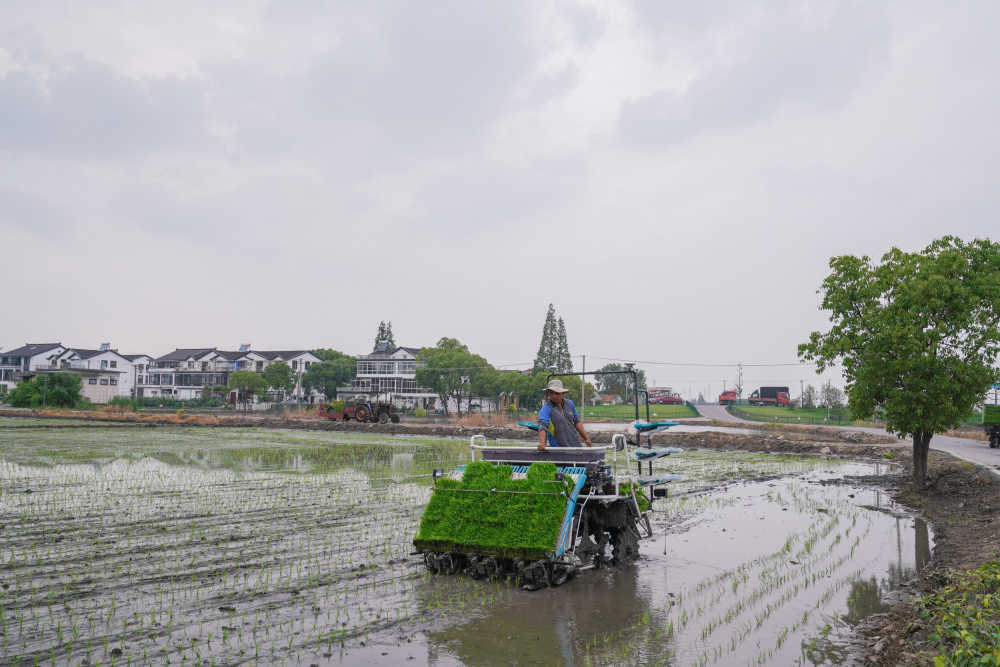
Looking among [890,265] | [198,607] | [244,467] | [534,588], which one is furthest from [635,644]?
[244,467]

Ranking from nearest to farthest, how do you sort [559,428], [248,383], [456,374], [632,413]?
1. [559,428]
2. [632,413]
3. [456,374]
4. [248,383]

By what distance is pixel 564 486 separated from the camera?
7.73m

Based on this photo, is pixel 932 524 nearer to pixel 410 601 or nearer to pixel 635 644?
pixel 635 644

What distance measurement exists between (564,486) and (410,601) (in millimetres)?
2054

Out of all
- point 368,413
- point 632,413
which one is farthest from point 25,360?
point 632,413

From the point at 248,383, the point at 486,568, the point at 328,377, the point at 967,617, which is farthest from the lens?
the point at 328,377

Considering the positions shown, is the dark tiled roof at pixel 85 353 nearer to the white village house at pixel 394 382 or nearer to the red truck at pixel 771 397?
the white village house at pixel 394 382

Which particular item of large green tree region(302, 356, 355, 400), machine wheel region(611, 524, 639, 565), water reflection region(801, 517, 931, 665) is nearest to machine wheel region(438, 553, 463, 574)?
machine wheel region(611, 524, 639, 565)

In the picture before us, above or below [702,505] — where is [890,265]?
above

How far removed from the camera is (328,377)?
9694 cm

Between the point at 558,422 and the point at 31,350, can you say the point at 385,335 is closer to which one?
the point at 31,350

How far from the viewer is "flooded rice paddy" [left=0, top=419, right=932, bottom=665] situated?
575 centimetres

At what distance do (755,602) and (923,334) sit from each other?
10.2 metres

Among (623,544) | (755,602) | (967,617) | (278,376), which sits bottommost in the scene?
(755,602)
